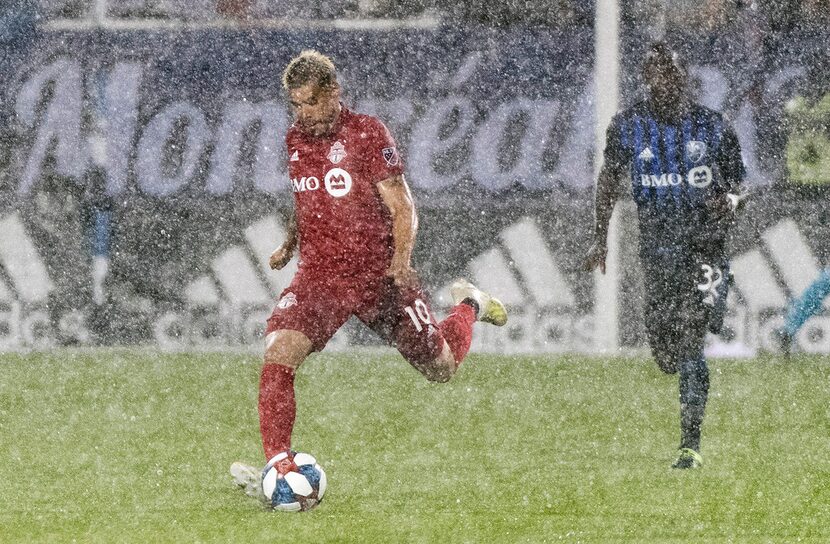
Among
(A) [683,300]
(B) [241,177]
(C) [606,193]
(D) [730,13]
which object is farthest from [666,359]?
(B) [241,177]

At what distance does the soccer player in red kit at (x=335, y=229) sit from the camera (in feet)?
23.7

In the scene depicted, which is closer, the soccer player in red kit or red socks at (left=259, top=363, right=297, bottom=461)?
red socks at (left=259, top=363, right=297, bottom=461)

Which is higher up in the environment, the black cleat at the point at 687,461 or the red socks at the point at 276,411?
the red socks at the point at 276,411

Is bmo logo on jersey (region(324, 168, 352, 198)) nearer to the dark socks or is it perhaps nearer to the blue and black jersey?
the blue and black jersey

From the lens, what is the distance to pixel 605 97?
13.1 m

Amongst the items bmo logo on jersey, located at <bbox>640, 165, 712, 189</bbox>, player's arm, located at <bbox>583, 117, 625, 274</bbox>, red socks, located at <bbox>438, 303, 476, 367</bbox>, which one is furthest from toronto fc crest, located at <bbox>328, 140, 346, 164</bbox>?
bmo logo on jersey, located at <bbox>640, 165, 712, 189</bbox>

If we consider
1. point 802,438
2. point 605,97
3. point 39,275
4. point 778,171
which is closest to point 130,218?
point 39,275

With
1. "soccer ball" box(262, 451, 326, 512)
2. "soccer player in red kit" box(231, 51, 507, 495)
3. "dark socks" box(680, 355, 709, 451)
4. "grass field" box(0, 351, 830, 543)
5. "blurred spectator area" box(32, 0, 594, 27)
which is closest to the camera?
"grass field" box(0, 351, 830, 543)

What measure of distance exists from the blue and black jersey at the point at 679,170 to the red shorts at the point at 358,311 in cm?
120

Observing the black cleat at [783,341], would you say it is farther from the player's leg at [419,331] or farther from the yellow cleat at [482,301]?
the player's leg at [419,331]

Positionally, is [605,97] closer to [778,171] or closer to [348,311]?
[778,171]

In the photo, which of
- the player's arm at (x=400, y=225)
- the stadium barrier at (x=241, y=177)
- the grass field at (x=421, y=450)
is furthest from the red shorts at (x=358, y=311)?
the stadium barrier at (x=241, y=177)

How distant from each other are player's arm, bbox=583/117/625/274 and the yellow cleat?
888 mm

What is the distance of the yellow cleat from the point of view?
9.25m
